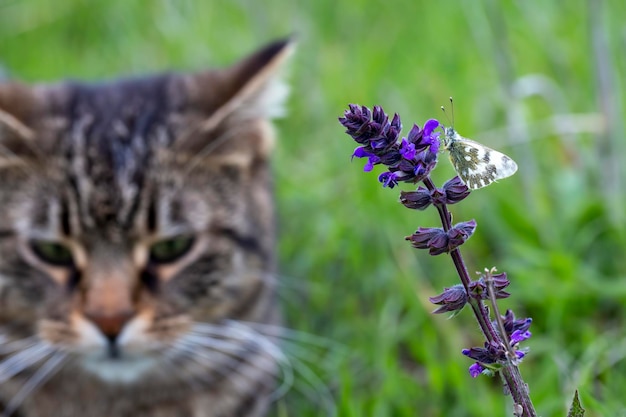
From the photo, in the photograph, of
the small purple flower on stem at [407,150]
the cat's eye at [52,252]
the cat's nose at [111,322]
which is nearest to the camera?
the small purple flower on stem at [407,150]

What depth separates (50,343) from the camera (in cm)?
167

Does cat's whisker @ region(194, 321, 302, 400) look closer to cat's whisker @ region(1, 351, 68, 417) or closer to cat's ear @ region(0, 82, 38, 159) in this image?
cat's whisker @ region(1, 351, 68, 417)

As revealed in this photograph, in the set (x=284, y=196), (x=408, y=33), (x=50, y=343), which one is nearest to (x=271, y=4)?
(x=408, y=33)

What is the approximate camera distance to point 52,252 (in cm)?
174

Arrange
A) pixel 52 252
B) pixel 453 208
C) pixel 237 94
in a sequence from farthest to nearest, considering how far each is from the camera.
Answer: pixel 453 208 → pixel 237 94 → pixel 52 252

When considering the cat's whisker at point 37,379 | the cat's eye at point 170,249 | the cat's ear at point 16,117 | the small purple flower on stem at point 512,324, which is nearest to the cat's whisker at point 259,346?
the cat's eye at point 170,249

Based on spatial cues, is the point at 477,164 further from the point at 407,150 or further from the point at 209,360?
the point at 209,360

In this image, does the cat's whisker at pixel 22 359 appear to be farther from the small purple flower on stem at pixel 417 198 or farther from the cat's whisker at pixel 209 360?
the small purple flower on stem at pixel 417 198

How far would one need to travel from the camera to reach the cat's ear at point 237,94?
1837mm

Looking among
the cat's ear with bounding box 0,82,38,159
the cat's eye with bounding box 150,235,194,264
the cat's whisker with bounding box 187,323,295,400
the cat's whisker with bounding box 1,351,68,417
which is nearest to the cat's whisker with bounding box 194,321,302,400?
the cat's whisker with bounding box 187,323,295,400

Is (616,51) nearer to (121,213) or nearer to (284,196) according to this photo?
(284,196)

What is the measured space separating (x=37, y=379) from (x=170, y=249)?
36 cm

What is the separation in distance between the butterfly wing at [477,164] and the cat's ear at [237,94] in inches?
41.7

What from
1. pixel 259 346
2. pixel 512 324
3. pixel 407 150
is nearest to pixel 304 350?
pixel 259 346
